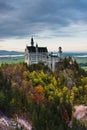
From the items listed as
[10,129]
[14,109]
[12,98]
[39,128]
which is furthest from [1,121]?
[12,98]

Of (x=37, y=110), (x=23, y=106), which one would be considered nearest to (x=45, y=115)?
(x=37, y=110)

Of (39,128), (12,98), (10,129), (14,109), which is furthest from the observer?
(12,98)

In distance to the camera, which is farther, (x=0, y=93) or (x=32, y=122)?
(x=0, y=93)

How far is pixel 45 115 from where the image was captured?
166m

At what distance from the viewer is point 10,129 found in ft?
403

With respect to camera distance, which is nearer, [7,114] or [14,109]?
[7,114]

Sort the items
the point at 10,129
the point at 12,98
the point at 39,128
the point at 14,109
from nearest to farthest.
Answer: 1. the point at 10,129
2. the point at 39,128
3. the point at 14,109
4. the point at 12,98

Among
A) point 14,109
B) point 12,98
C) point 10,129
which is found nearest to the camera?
point 10,129

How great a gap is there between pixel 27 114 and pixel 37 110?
180 inches

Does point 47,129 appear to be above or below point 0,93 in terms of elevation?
below

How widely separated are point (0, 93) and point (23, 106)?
19366 millimetres

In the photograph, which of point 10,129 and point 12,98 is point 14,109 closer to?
point 12,98

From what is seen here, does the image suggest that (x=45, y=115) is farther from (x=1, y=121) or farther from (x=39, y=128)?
(x=1, y=121)

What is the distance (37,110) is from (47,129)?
22136mm
